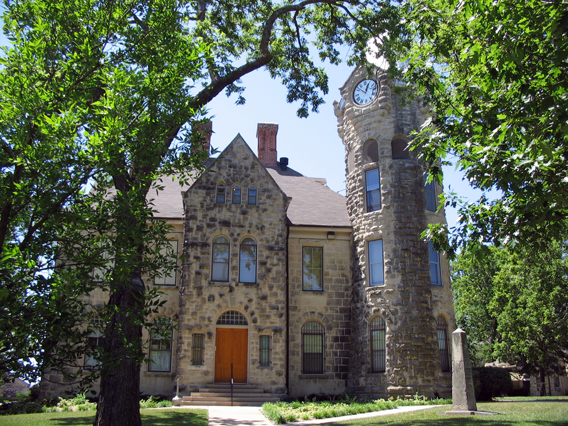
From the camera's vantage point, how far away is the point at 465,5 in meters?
7.51

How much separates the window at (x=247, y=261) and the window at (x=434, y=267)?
6799 millimetres

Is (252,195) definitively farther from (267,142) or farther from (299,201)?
(267,142)

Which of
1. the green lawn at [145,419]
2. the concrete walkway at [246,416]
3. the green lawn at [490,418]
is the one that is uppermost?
the green lawn at [490,418]

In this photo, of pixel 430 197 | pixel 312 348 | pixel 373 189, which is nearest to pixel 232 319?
pixel 312 348

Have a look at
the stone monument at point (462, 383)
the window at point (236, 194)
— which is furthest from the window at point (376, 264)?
the window at point (236, 194)

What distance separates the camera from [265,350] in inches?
766

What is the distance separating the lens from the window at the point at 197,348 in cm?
1898

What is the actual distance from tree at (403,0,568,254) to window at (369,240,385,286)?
35.3 ft

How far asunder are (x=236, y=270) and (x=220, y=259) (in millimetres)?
786

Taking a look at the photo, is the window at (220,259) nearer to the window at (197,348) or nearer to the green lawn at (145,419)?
the window at (197,348)

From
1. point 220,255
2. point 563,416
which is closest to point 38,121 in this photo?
point 563,416

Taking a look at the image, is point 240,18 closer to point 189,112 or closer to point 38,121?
point 189,112

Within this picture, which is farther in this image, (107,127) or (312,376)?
(312,376)

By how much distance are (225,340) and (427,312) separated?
7535mm
